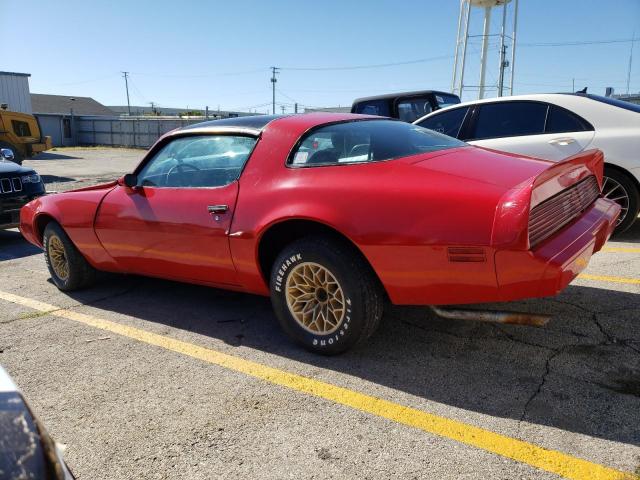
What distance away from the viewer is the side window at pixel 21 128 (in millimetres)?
16844

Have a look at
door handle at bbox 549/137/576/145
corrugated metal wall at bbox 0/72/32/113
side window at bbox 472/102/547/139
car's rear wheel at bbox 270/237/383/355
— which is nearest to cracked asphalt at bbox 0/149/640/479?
car's rear wheel at bbox 270/237/383/355

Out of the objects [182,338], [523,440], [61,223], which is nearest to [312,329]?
[182,338]

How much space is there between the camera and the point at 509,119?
19.4 ft

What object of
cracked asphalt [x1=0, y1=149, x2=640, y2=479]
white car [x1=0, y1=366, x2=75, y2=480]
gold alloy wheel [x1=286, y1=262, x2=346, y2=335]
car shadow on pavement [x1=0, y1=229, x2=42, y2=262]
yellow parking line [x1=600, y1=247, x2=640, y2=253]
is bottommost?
car shadow on pavement [x1=0, y1=229, x2=42, y2=262]

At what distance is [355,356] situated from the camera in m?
3.07

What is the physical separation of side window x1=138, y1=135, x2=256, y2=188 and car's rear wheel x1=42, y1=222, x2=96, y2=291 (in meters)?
1.06

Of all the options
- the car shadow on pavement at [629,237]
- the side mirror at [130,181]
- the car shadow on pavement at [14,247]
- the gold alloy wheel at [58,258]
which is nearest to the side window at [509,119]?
the car shadow on pavement at [629,237]

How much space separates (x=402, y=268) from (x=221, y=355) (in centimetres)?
128

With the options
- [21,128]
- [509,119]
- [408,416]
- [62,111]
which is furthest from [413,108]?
[62,111]

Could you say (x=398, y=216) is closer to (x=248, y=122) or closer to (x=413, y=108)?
(x=248, y=122)

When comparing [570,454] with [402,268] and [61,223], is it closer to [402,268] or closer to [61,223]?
[402,268]

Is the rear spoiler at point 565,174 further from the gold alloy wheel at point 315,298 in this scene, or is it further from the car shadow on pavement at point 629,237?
the car shadow on pavement at point 629,237

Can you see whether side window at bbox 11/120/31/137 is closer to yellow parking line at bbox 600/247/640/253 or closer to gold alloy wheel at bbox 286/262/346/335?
gold alloy wheel at bbox 286/262/346/335

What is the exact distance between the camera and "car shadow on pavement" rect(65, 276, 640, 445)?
A: 243 centimetres
